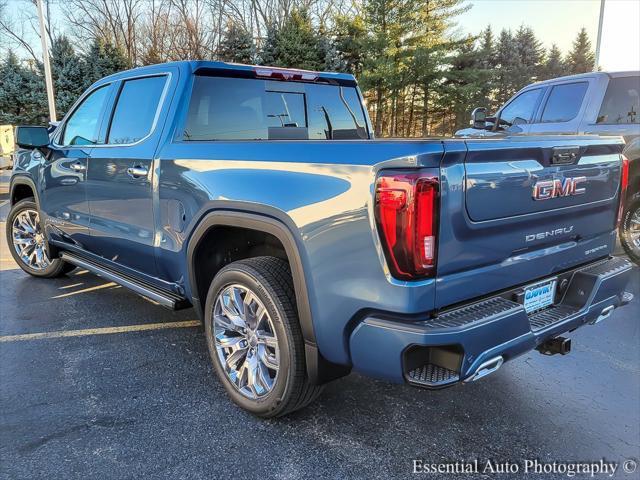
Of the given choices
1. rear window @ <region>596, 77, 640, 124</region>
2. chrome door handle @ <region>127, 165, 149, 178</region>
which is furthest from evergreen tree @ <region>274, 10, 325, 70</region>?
chrome door handle @ <region>127, 165, 149, 178</region>

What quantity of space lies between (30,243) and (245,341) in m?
3.85

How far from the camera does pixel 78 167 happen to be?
4113 millimetres

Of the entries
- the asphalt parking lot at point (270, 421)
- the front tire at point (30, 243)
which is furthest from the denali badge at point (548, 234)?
the front tire at point (30, 243)

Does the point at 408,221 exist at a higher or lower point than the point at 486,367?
higher

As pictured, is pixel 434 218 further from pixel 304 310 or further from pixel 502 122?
pixel 502 122

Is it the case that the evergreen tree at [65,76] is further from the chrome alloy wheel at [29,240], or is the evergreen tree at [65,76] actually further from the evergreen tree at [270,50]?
the chrome alloy wheel at [29,240]

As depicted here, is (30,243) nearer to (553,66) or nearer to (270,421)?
(270,421)

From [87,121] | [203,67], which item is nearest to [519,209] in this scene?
[203,67]

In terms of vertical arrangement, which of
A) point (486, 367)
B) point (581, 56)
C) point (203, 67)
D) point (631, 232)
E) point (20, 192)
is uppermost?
point (581, 56)

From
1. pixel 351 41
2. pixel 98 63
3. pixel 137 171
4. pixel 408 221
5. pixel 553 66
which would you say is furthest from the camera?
pixel 553 66

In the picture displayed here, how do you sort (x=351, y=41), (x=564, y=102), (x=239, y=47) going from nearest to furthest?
(x=564, y=102)
(x=239, y=47)
(x=351, y=41)

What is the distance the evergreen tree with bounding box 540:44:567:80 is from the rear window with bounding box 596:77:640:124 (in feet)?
117

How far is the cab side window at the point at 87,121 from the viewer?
4.11 metres

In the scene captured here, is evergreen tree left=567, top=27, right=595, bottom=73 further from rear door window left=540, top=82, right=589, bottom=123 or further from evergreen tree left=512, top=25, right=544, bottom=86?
rear door window left=540, top=82, right=589, bottom=123
